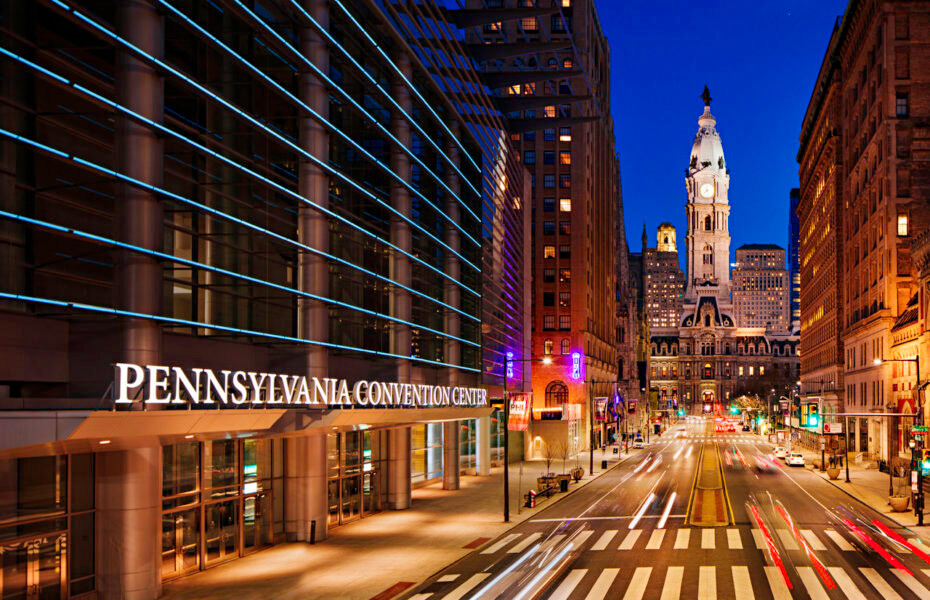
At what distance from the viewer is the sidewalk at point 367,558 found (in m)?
27.3

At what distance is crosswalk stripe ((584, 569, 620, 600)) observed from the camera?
2641 cm

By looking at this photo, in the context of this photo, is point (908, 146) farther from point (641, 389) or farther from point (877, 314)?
point (641, 389)

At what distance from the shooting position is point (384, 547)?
35.1 metres

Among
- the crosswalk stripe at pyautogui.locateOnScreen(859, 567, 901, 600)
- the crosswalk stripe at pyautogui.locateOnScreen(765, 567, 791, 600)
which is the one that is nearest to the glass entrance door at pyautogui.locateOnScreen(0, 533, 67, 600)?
the crosswalk stripe at pyautogui.locateOnScreen(765, 567, 791, 600)

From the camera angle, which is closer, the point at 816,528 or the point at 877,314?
the point at 816,528

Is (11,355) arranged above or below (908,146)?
→ below

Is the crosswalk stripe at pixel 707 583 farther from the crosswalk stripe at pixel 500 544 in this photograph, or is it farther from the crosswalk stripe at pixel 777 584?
the crosswalk stripe at pixel 500 544

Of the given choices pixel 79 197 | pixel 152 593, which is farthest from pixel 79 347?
pixel 152 593

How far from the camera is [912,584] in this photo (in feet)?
91.4

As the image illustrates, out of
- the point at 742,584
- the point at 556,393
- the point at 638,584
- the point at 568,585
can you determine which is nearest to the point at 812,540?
the point at 742,584

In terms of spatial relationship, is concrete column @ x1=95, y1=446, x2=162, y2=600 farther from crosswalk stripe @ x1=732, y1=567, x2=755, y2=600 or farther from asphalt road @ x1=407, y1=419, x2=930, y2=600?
crosswalk stripe @ x1=732, y1=567, x2=755, y2=600

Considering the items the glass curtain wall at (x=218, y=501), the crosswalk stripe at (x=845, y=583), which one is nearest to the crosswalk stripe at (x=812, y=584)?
the crosswalk stripe at (x=845, y=583)

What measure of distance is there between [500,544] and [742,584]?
11.2 m

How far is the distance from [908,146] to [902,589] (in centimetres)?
5754
